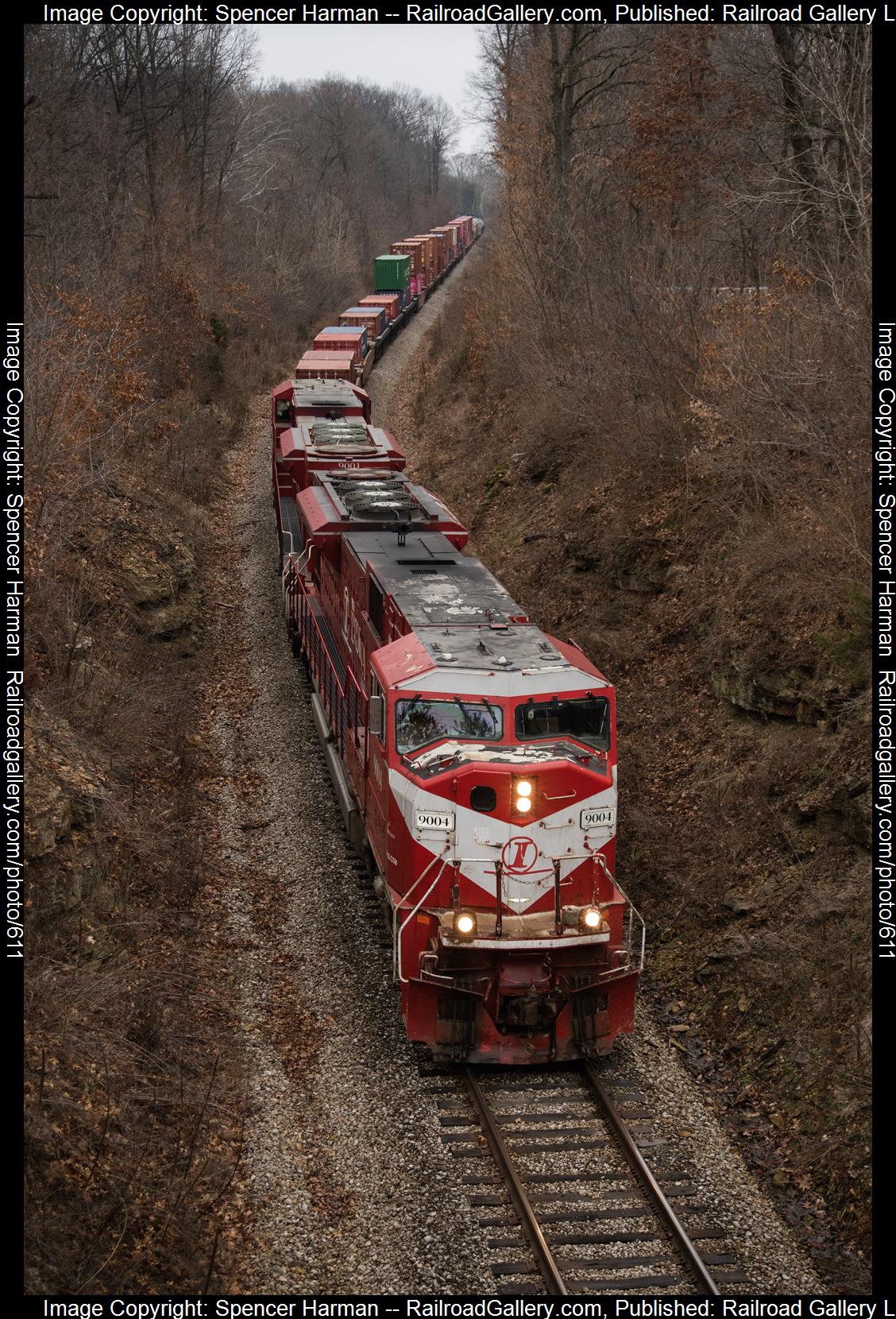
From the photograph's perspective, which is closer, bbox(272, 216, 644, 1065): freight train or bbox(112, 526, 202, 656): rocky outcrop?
bbox(272, 216, 644, 1065): freight train

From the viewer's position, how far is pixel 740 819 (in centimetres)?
1436

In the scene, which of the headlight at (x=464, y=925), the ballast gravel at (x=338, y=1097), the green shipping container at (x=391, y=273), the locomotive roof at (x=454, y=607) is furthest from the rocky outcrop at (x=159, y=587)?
the green shipping container at (x=391, y=273)

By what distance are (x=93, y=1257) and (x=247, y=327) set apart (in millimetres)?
44916

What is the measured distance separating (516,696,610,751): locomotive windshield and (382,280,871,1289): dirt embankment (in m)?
3.08

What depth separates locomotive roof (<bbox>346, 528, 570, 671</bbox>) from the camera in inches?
471

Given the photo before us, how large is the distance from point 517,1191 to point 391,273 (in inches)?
2015

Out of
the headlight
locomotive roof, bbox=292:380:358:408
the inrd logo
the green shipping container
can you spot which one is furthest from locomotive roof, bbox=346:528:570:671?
the green shipping container

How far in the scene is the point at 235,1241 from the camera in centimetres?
927

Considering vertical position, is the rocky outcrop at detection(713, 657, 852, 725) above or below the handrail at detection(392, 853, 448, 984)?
above

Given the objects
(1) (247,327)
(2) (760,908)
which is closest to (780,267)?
(2) (760,908)

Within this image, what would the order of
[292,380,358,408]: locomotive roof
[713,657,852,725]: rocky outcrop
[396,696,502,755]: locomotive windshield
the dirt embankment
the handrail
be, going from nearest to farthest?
the dirt embankment → the handrail → [396,696,502,755]: locomotive windshield → [713,657,852,725]: rocky outcrop → [292,380,358,408]: locomotive roof

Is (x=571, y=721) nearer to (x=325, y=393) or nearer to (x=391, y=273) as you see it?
(x=325, y=393)

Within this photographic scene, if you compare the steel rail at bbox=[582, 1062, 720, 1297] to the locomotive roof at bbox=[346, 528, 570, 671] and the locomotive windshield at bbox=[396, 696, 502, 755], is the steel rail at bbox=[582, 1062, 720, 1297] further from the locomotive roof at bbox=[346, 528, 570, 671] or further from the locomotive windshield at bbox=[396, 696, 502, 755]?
the locomotive roof at bbox=[346, 528, 570, 671]

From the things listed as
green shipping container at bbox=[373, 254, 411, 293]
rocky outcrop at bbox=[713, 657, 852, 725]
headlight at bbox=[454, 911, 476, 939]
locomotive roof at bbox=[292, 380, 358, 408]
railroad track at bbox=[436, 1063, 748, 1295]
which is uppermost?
green shipping container at bbox=[373, 254, 411, 293]
